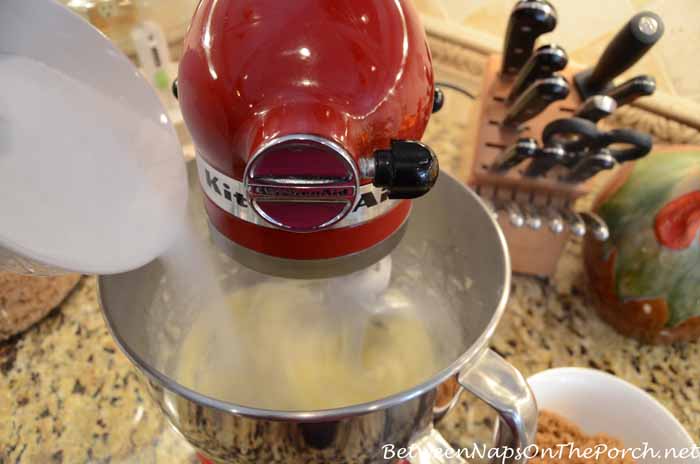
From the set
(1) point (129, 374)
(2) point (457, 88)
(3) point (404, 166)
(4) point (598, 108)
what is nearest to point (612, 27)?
(2) point (457, 88)

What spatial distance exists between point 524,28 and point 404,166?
0.36m

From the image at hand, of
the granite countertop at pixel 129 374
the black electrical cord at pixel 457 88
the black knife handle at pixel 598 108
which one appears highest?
the black knife handle at pixel 598 108

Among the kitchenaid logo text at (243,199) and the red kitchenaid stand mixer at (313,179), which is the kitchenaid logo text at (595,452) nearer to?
the red kitchenaid stand mixer at (313,179)

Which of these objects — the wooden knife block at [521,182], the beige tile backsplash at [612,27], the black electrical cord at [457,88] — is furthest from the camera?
the black electrical cord at [457,88]

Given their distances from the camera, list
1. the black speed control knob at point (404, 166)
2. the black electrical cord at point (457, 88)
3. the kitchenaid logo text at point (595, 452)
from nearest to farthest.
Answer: the black speed control knob at point (404, 166) → the kitchenaid logo text at point (595, 452) → the black electrical cord at point (457, 88)

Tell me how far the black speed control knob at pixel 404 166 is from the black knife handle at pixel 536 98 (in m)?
0.26

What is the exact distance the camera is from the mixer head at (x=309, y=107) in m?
0.27

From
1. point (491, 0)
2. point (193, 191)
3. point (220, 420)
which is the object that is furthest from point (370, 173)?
point (491, 0)

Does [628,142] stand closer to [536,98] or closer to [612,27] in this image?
[536,98]

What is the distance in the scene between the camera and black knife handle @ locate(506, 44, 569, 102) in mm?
513

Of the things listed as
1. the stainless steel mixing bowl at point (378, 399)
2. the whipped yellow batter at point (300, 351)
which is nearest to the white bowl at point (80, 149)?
the stainless steel mixing bowl at point (378, 399)

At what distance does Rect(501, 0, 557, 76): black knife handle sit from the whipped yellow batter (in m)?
0.30

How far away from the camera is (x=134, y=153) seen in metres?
0.41

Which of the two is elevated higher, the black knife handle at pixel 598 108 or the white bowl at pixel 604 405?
the black knife handle at pixel 598 108
